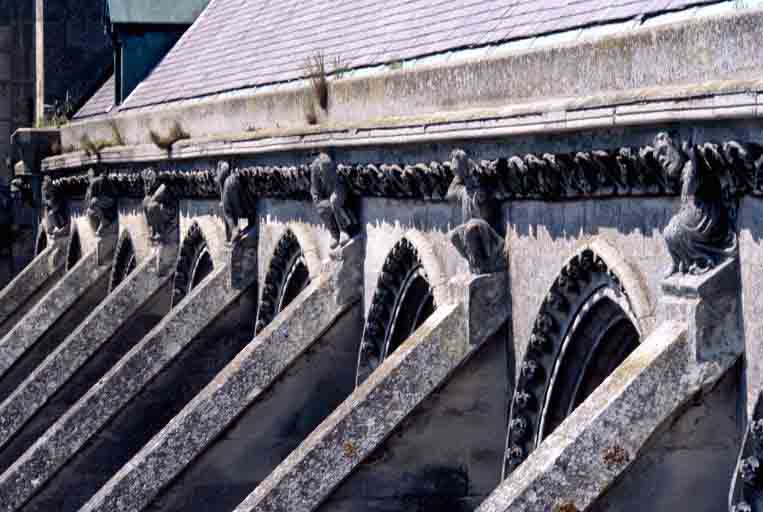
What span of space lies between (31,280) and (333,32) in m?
8.99

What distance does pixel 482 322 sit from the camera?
10.4 m

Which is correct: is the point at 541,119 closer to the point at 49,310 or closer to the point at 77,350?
the point at 77,350

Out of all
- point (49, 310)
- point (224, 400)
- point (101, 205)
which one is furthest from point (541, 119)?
point (101, 205)

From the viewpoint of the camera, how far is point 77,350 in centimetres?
1712

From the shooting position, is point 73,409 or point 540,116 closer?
point 540,116

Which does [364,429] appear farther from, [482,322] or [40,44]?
[40,44]

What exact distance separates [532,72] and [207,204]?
7.41 meters

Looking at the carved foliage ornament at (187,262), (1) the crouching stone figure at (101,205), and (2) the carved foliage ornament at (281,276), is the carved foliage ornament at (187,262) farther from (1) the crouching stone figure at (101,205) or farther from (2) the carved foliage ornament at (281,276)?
(1) the crouching stone figure at (101,205)

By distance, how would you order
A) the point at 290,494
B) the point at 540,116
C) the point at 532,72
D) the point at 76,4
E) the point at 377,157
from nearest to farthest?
the point at 540,116
the point at 532,72
the point at 290,494
the point at 377,157
the point at 76,4

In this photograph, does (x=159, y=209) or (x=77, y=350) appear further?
(x=159, y=209)

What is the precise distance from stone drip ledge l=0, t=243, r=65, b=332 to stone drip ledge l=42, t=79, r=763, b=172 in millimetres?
7515

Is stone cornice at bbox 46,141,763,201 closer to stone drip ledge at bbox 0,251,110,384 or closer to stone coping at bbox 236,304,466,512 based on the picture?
stone coping at bbox 236,304,466,512

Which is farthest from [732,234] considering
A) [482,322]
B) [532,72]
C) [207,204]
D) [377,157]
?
[207,204]

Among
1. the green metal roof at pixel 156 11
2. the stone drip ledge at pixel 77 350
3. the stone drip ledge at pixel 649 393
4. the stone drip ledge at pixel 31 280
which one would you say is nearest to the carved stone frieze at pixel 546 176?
the stone drip ledge at pixel 649 393
